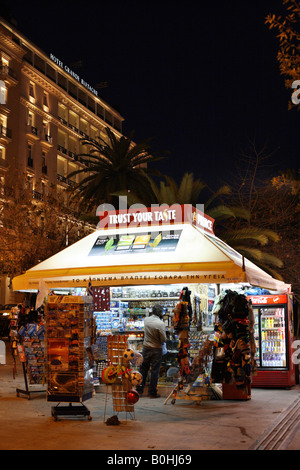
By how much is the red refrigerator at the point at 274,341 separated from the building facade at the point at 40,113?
31.3 meters

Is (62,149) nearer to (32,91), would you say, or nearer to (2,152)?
(32,91)

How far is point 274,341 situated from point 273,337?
11 centimetres

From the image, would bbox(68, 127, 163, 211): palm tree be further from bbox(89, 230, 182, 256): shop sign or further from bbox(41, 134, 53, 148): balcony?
bbox(41, 134, 53, 148): balcony

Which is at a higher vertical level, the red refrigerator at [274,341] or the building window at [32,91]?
the building window at [32,91]

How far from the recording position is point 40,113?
5716 centimetres

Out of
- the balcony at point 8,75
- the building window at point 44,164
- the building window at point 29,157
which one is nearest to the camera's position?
the balcony at point 8,75

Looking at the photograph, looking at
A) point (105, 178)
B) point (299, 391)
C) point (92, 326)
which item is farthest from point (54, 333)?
point (105, 178)

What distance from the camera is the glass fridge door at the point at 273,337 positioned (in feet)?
45.8

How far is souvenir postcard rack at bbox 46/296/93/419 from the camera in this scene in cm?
941

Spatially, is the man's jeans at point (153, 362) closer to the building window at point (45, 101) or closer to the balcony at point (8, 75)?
the balcony at point (8, 75)

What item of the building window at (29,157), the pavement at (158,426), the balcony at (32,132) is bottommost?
the pavement at (158,426)

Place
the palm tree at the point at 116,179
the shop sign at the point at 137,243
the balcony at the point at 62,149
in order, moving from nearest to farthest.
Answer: the shop sign at the point at 137,243 → the palm tree at the point at 116,179 → the balcony at the point at 62,149

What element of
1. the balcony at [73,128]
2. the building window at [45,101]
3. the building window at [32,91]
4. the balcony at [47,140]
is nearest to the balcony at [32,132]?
the balcony at [47,140]
